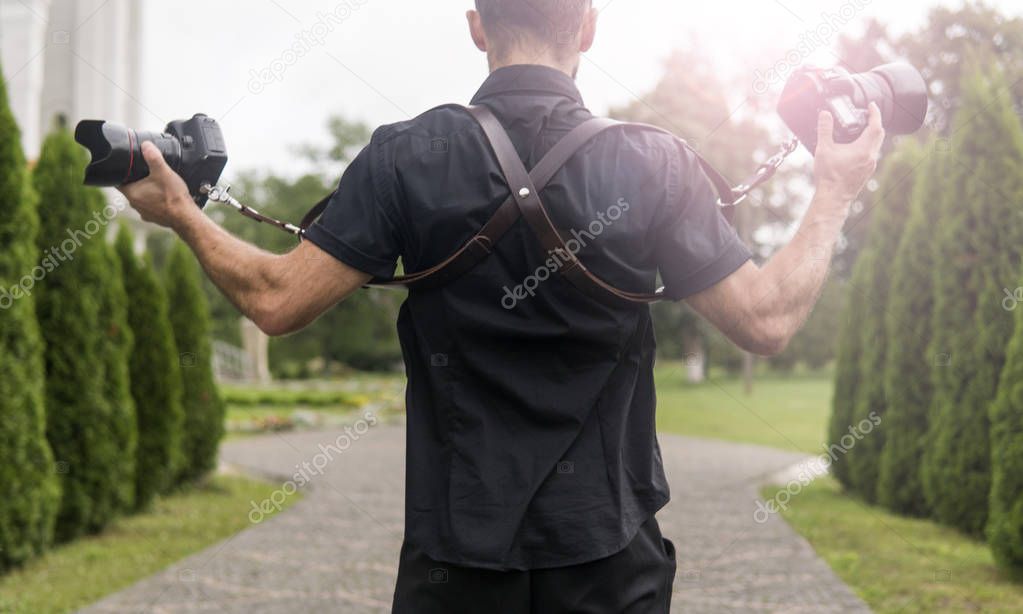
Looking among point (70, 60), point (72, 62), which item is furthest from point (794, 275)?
point (70, 60)

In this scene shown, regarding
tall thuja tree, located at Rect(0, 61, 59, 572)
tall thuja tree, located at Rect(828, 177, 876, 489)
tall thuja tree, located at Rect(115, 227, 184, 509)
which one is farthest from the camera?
tall thuja tree, located at Rect(828, 177, 876, 489)

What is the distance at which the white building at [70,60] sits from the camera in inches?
627

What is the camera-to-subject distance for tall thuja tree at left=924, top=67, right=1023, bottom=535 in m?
7.09

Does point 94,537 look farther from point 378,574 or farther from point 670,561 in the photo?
point 670,561

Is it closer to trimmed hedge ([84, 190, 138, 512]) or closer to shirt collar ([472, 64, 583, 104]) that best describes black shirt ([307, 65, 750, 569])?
shirt collar ([472, 64, 583, 104])

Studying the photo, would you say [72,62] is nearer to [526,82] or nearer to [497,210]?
[526,82]

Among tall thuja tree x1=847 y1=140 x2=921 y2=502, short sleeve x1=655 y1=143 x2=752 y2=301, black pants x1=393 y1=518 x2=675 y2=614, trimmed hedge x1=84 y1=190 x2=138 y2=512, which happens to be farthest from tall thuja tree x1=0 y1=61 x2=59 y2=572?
tall thuja tree x1=847 y1=140 x2=921 y2=502

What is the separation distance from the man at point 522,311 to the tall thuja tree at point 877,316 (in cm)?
776

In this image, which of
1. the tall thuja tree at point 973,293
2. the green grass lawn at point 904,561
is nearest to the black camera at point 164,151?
the green grass lawn at point 904,561

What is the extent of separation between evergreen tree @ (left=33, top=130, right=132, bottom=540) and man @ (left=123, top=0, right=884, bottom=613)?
236 inches

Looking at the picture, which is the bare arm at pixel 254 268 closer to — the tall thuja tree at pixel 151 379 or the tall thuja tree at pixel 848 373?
the tall thuja tree at pixel 151 379

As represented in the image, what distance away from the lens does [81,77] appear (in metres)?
18.5

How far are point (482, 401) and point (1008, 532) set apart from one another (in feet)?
15.8

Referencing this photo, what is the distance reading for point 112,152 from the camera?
1.69 m
